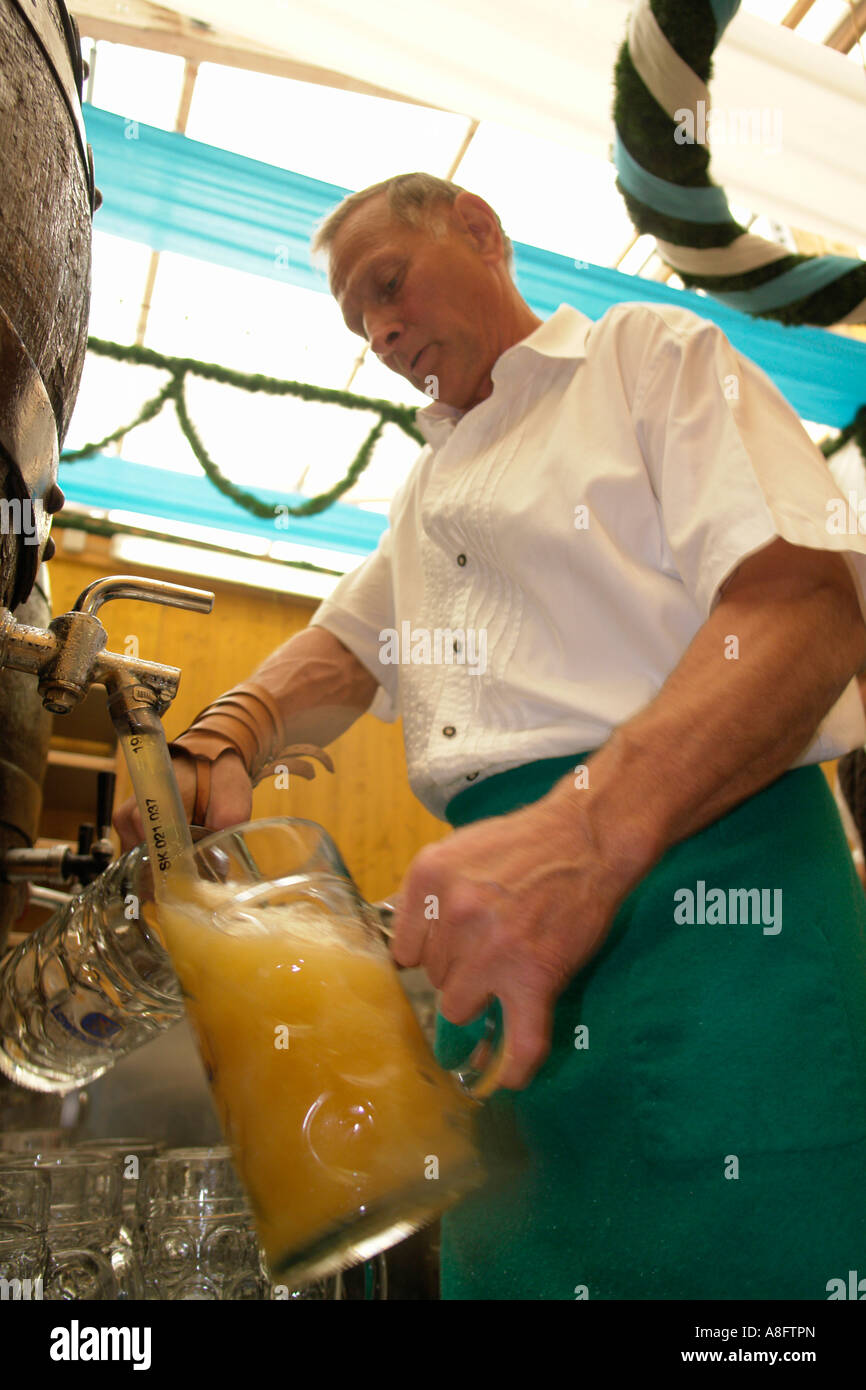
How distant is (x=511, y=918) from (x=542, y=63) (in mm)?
2407

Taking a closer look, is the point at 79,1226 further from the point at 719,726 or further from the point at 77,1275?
the point at 719,726

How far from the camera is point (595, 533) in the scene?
0.83 m

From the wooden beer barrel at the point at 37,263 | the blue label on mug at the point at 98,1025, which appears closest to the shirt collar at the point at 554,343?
the wooden beer barrel at the point at 37,263

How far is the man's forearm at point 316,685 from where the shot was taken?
1.14 metres

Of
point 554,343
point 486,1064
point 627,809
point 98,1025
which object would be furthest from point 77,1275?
point 554,343

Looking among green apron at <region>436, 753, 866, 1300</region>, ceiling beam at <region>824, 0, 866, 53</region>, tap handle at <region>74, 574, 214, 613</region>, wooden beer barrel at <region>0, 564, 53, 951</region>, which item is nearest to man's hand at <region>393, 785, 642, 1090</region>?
green apron at <region>436, 753, 866, 1300</region>

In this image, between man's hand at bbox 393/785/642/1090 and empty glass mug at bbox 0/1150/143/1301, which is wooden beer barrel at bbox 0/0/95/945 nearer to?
man's hand at bbox 393/785/642/1090

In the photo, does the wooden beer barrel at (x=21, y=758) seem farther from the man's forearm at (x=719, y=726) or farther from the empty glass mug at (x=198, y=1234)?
the man's forearm at (x=719, y=726)

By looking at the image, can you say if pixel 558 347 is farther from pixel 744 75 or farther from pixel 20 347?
pixel 744 75

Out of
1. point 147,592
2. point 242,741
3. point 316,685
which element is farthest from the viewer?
point 316,685

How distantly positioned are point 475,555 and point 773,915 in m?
0.45

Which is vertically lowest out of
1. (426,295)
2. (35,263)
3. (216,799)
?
(216,799)

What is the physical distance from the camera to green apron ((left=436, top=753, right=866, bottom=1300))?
26.1 inches

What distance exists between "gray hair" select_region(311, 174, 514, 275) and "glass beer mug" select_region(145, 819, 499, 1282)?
0.85 metres
